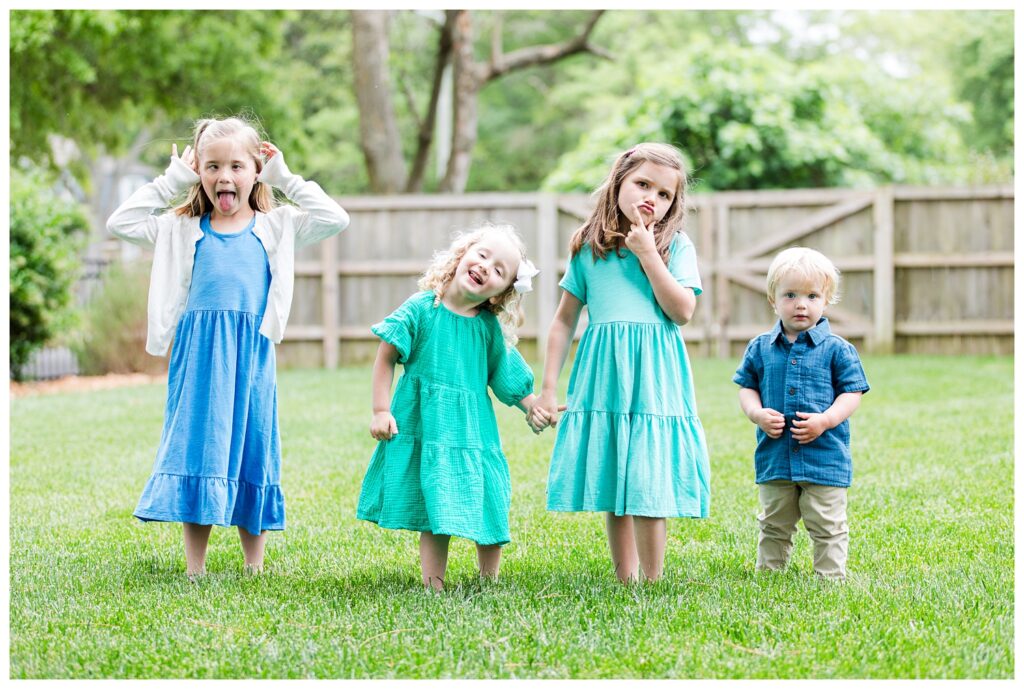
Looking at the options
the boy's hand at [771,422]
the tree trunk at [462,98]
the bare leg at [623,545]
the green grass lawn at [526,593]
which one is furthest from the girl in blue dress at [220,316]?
the tree trunk at [462,98]

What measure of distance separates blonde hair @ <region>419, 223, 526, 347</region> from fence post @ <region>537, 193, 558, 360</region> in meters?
8.41

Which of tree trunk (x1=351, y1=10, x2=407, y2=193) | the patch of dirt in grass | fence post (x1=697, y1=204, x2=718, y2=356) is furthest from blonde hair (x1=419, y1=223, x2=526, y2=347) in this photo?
tree trunk (x1=351, y1=10, x2=407, y2=193)

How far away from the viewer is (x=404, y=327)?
355 cm

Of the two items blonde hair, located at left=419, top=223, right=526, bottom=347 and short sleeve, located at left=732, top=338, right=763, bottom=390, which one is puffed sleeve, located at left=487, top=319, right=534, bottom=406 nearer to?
blonde hair, located at left=419, top=223, right=526, bottom=347

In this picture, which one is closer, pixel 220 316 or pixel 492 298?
pixel 492 298

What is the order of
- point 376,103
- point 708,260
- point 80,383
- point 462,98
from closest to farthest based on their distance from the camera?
1. point 80,383
2. point 708,260
3. point 376,103
4. point 462,98

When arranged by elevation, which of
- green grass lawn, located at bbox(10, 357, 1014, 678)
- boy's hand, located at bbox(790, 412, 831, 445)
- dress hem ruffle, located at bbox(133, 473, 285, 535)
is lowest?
green grass lawn, located at bbox(10, 357, 1014, 678)

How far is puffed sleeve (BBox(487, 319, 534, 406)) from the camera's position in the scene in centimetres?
370

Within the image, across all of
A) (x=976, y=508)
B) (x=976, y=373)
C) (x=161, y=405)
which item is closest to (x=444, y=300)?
(x=976, y=508)

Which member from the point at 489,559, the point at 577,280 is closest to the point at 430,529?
the point at 489,559

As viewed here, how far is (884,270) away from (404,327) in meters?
9.30

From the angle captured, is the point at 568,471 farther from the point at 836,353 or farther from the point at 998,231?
the point at 998,231

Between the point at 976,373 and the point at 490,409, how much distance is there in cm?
725

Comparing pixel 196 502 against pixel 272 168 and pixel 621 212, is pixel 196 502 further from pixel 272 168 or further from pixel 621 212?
pixel 621 212
